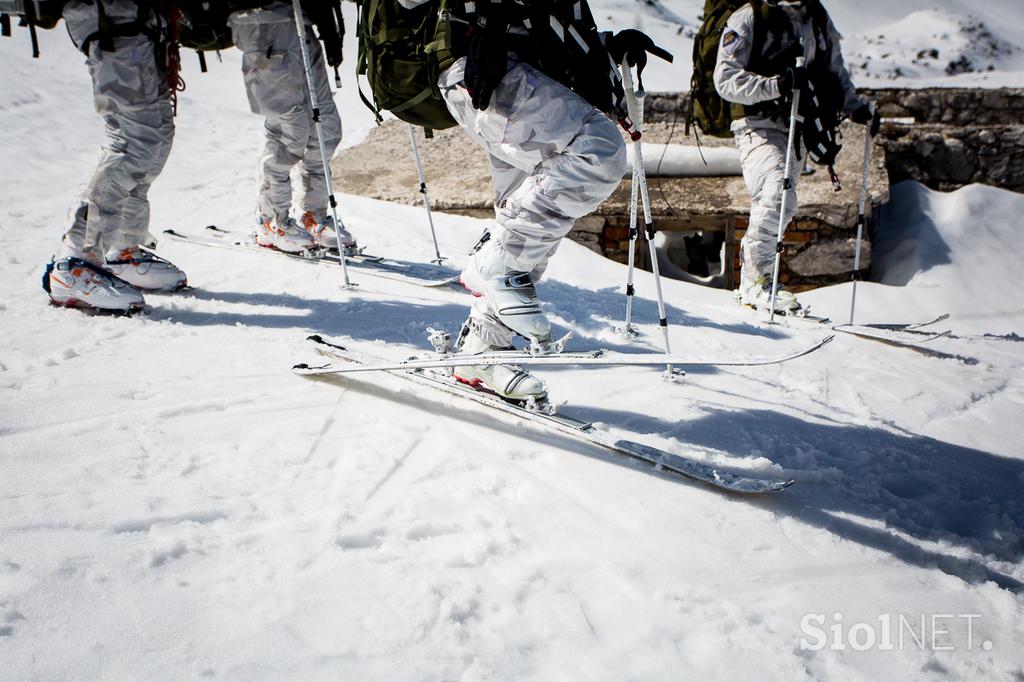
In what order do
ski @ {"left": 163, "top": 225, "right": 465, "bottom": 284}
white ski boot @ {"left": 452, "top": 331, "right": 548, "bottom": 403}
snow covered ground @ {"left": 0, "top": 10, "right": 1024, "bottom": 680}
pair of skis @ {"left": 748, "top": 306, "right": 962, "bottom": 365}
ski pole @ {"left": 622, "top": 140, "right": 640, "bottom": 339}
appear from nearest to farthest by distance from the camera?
1. snow covered ground @ {"left": 0, "top": 10, "right": 1024, "bottom": 680}
2. white ski boot @ {"left": 452, "top": 331, "right": 548, "bottom": 403}
3. ski pole @ {"left": 622, "top": 140, "right": 640, "bottom": 339}
4. pair of skis @ {"left": 748, "top": 306, "right": 962, "bottom": 365}
5. ski @ {"left": 163, "top": 225, "right": 465, "bottom": 284}

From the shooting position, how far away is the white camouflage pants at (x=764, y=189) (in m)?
4.84

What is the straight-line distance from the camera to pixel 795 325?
4.72 meters

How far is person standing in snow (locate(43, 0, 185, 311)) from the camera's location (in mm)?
3145

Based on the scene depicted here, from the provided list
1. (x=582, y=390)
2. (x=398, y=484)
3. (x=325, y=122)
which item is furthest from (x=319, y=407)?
(x=325, y=122)

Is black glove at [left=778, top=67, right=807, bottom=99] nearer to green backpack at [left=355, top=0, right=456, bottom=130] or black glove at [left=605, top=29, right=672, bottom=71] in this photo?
black glove at [left=605, top=29, right=672, bottom=71]

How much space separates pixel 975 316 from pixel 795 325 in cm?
296

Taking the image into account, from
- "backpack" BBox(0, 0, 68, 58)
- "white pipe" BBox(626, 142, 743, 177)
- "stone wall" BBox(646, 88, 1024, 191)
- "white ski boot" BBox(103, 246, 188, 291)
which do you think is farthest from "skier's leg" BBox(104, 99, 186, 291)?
"stone wall" BBox(646, 88, 1024, 191)

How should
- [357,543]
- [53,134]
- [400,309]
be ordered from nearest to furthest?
[357,543], [400,309], [53,134]

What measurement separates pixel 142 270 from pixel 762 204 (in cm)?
448

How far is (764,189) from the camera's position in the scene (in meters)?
4.91

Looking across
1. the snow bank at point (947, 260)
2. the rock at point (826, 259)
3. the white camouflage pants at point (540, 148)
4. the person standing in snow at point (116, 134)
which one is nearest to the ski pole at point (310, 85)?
the person standing in snow at point (116, 134)

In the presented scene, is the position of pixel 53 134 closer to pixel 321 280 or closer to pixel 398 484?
pixel 321 280

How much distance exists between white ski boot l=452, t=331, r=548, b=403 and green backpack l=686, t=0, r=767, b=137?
11.2 ft

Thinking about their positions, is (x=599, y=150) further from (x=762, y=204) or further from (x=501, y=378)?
(x=762, y=204)
